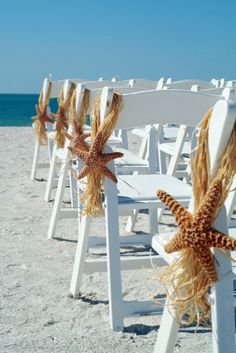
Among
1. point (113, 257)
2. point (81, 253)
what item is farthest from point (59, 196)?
point (113, 257)

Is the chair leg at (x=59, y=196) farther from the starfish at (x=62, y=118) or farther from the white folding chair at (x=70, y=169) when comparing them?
the starfish at (x=62, y=118)

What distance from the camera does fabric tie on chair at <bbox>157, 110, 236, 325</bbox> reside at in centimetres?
156

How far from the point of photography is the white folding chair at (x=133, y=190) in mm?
2326

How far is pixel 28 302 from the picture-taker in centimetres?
295

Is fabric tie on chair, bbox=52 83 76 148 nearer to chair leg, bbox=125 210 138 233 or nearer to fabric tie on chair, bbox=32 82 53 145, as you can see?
chair leg, bbox=125 210 138 233

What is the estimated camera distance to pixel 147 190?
2842 mm

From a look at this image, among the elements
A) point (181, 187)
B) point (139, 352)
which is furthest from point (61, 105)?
point (139, 352)

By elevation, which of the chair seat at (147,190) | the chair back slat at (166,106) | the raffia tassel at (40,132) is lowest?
the raffia tassel at (40,132)

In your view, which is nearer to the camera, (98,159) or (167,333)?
(167,333)

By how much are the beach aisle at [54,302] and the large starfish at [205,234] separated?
972 mm

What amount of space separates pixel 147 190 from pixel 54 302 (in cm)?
72

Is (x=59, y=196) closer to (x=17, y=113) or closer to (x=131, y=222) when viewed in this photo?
(x=131, y=222)

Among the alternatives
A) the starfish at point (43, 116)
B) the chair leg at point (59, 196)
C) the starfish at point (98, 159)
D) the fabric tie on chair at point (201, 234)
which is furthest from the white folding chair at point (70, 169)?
the fabric tie on chair at point (201, 234)

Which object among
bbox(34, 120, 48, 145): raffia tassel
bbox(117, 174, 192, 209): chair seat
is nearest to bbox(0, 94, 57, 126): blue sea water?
bbox(34, 120, 48, 145): raffia tassel
